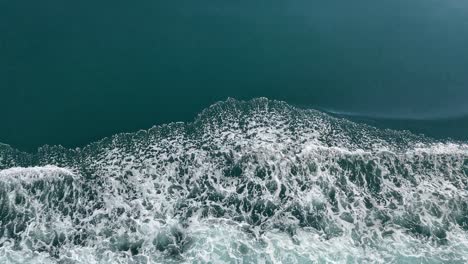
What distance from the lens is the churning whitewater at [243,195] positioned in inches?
1379

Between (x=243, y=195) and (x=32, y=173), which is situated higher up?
(x=32, y=173)

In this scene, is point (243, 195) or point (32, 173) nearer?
point (32, 173)

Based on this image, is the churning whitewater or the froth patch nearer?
the churning whitewater

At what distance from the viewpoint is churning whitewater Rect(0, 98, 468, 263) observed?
35.0 m

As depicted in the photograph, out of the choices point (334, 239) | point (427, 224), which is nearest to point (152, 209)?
point (334, 239)

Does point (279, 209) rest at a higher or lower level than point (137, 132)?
lower

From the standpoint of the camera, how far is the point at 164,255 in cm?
3466

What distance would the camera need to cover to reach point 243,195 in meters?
37.5

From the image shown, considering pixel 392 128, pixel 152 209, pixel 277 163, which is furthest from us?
pixel 392 128

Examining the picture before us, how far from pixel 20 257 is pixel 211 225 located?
1344cm

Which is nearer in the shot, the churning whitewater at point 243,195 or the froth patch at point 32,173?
the churning whitewater at point 243,195

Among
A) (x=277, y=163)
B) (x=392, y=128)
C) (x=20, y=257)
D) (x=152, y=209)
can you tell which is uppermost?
(x=392, y=128)

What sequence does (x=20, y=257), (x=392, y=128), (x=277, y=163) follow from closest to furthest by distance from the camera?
(x=20, y=257) < (x=277, y=163) < (x=392, y=128)

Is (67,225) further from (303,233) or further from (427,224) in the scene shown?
(427,224)
